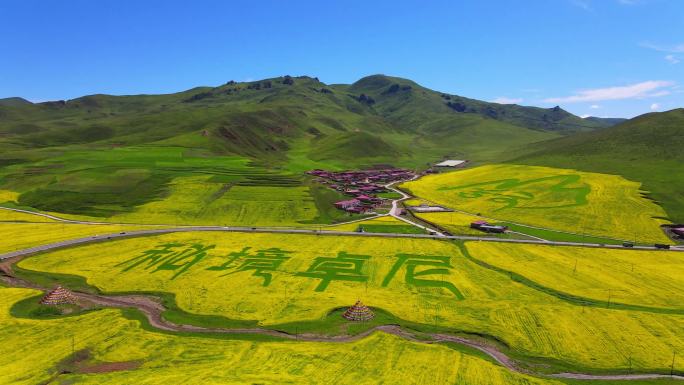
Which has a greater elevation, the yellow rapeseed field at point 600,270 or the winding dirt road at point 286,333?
the yellow rapeseed field at point 600,270

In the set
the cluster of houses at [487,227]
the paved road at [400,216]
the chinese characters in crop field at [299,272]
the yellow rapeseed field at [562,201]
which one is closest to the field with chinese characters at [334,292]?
the chinese characters in crop field at [299,272]

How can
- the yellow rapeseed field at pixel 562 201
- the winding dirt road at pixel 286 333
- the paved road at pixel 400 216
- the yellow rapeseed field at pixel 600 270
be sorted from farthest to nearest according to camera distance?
the yellow rapeseed field at pixel 562 201 → the paved road at pixel 400 216 → the yellow rapeseed field at pixel 600 270 → the winding dirt road at pixel 286 333

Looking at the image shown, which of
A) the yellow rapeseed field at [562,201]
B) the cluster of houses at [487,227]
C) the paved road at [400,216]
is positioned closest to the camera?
the cluster of houses at [487,227]

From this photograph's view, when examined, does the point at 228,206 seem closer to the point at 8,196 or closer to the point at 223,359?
the point at 8,196

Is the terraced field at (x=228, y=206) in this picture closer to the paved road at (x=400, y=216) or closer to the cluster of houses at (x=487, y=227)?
the paved road at (x=400, y=216)

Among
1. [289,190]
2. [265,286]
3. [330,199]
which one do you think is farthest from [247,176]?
[265,286]

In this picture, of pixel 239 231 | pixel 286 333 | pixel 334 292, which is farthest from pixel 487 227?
pixel 286 333

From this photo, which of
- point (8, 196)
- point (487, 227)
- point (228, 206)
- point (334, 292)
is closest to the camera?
point (334, 292)
